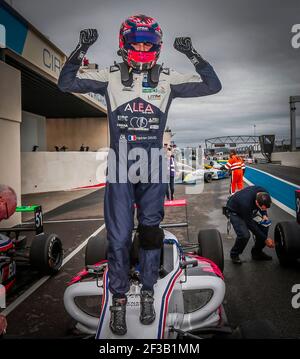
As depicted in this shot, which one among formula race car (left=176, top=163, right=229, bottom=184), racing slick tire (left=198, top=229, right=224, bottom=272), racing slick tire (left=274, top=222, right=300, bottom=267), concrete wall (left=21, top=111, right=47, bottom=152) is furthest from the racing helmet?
concrete wall (left=21, top=111, right=47, bottom=152)

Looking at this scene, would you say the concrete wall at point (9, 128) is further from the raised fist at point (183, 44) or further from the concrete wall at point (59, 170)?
the concrete wall at point (59, 170)

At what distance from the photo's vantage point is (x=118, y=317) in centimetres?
226

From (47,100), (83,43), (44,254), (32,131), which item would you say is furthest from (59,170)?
(83,43)

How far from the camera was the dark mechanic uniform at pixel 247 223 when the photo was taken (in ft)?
17.2

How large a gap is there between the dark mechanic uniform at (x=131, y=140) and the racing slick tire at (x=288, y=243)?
292 cm

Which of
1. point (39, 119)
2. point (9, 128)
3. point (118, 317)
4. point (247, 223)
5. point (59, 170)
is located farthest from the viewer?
point (39, 119)

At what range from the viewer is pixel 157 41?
2.49 metres

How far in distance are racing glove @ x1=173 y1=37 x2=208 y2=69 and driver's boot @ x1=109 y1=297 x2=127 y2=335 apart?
6.04 feet

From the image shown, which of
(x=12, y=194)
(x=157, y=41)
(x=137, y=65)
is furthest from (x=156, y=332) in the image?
(x=12, y=194)

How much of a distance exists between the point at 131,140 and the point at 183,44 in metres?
0.84

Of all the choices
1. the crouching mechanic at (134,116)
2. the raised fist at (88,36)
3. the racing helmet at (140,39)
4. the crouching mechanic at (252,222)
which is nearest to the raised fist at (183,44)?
the crouching mechanic at (134,116)

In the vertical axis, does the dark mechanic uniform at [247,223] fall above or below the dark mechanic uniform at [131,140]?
below

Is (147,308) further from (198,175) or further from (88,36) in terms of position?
(198,175)
